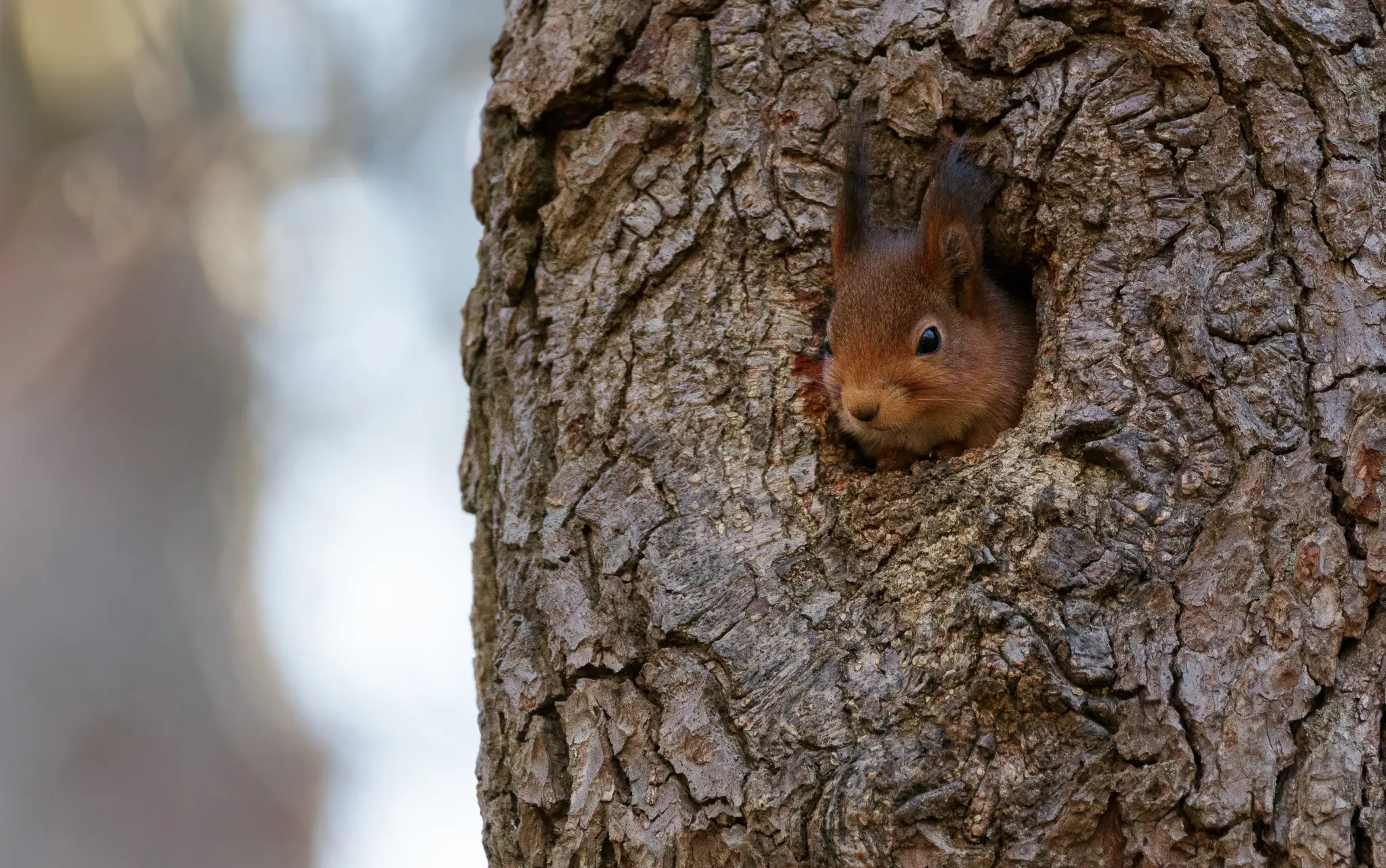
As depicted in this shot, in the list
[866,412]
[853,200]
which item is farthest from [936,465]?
[853,200]

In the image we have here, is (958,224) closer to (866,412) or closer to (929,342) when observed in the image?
(929,342)

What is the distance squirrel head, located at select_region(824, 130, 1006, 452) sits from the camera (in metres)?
2.94

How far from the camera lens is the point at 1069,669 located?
2.05 meters

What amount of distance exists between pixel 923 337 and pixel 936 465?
0.79 metres

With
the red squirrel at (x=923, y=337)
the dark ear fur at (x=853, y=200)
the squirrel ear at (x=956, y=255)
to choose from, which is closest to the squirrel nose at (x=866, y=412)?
the red squirrel at (x=923, y=337)

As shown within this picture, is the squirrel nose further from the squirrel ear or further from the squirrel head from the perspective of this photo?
the squirrel ear

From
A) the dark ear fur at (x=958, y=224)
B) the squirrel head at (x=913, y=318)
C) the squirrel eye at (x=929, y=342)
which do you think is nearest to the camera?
the dark ear fur at (x=958, y=224)

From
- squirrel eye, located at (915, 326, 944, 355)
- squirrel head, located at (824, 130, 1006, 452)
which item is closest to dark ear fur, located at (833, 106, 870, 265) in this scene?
squirrel head, located at (824, 130, 1006, 452)

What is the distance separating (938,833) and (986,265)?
1.93 m

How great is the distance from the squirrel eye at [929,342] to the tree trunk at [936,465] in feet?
1.07

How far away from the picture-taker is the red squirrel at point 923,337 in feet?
9.81

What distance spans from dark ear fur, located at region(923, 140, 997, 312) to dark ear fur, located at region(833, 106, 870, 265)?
0.18m

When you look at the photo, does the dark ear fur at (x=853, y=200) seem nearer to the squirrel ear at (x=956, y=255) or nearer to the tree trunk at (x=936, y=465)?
the tree trunk at (x=936, y=465)

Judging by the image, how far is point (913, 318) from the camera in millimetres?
3303
